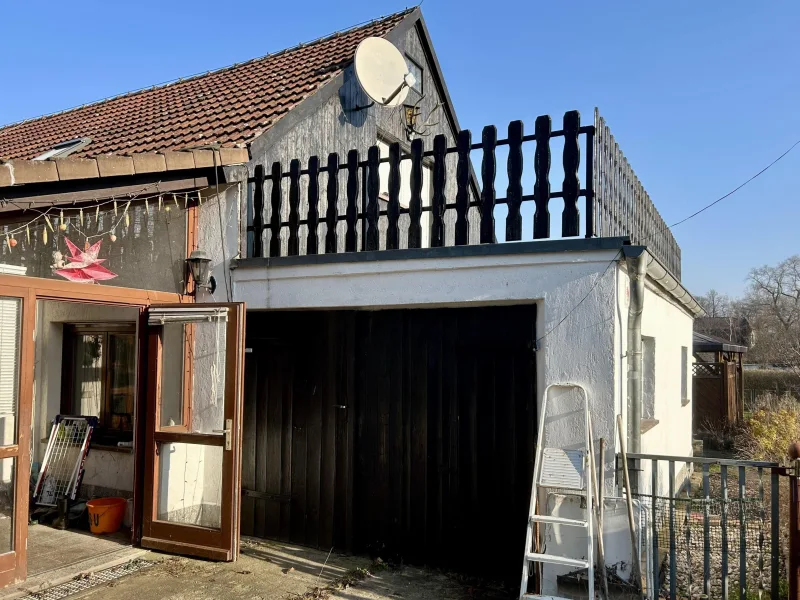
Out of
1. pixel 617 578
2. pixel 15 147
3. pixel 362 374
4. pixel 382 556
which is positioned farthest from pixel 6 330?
pixel 15 147

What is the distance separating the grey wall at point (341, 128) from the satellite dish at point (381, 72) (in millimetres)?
468

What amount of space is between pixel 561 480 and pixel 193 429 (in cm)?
384

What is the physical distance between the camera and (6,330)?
4871mm

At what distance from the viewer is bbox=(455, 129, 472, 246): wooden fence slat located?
5172mm

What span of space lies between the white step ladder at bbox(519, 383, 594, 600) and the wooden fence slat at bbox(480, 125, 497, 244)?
1.35m

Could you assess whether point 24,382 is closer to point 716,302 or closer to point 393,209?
point 393,209

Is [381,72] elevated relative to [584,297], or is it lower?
elevated

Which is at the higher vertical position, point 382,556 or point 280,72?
point 280,72

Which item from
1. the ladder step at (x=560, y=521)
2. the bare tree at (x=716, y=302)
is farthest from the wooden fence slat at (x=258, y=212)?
the bare tree at (x=716, y=302)

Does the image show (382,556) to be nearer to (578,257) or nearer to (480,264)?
(480,264)

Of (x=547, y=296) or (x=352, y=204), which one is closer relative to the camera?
(x=547, y=296)

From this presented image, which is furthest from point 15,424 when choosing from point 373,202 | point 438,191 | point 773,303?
point 773,303

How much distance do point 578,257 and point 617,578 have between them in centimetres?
231

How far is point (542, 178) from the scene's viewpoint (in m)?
4.90
